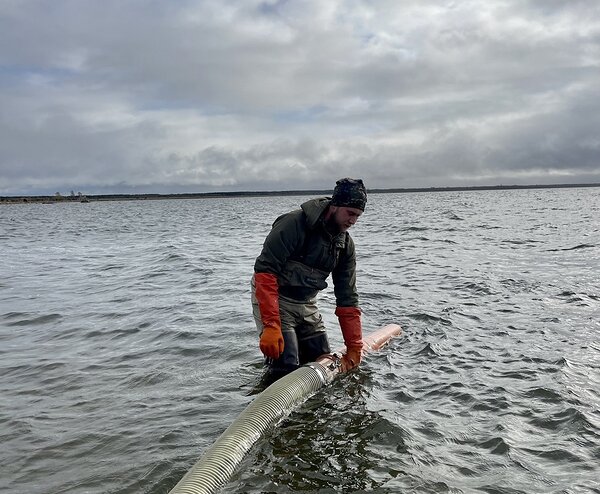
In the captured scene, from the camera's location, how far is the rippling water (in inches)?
184

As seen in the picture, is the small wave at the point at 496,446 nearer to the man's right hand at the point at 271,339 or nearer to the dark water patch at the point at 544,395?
the dark water patch at the point at 544,395

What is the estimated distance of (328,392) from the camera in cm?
658

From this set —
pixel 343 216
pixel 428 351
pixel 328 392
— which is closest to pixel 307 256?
pixel 343 216

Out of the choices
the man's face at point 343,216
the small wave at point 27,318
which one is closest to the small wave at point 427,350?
the man's face at point 343,216

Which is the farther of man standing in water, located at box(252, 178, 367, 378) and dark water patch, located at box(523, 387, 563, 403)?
dark water patch, located at box(523, 387, 563, 403)

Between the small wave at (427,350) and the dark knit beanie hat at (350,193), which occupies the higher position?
the dark knit beanie hat at (350,193)

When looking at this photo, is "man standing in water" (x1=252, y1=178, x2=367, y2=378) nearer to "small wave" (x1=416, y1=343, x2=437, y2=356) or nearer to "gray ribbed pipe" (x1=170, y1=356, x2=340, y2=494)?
"gray ribbed pipe" (x1=170, y1=356, x2=340, y2=494)

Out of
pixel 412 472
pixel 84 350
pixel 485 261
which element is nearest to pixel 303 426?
pixel 412 472

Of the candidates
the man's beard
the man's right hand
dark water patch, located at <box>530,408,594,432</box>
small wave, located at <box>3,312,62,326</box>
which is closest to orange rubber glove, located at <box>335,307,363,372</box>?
the man's right hand

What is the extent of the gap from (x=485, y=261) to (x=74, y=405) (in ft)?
48.0

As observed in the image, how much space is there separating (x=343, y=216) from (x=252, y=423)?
7.95 ft

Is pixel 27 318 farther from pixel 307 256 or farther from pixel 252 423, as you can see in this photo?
pixel 252 423

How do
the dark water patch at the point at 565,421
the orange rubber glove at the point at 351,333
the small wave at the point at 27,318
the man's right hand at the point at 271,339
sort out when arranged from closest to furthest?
the dark water patch at the point at 565,421
the man's right hand at the point at 271,339
the orange rubber glove at the point at 351,333
the small wave at the point at 27,318

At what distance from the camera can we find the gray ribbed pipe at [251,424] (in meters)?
4.15
